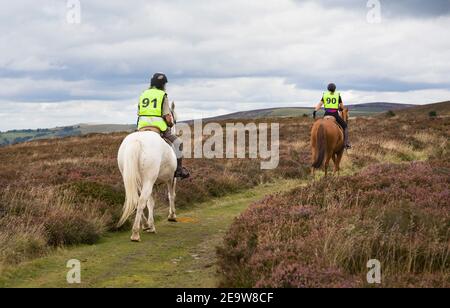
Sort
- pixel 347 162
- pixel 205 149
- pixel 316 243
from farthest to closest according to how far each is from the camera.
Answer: pixel 205 149
pixel 347 162
pixel 316 243

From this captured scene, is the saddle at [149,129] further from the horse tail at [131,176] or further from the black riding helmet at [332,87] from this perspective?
the black riding helmet at [332,87]

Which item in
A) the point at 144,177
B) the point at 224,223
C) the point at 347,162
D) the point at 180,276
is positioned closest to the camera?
the point at 180,276

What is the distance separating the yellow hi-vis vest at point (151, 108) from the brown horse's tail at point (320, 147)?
6.04 m

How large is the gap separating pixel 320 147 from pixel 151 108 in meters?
6.39

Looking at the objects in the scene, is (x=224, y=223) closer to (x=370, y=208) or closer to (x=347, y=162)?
(x=370, y=208)

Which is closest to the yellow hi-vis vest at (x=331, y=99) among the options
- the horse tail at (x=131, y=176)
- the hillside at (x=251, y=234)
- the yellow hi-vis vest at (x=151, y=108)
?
the hillside at (x=251, y=234)

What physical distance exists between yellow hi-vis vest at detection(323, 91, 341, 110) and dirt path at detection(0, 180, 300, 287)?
6496mm

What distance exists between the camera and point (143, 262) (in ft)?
27.9

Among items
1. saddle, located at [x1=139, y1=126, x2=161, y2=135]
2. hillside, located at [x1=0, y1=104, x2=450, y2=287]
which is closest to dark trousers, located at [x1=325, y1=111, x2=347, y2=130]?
hillside, located at [x1=0, y1=104, x2=450, y2=287]

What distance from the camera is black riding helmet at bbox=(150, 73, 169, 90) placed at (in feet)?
36.6

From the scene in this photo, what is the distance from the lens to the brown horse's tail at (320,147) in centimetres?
1521

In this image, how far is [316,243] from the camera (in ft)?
22.8
